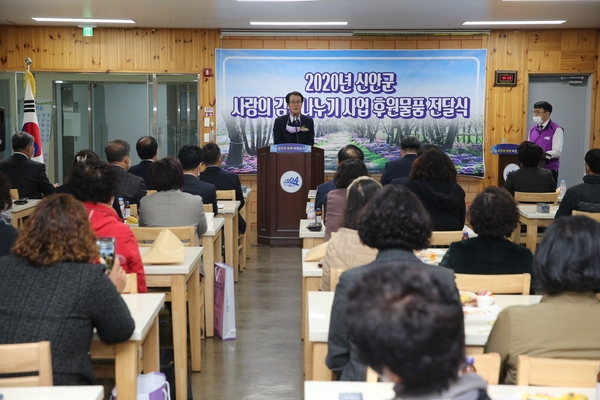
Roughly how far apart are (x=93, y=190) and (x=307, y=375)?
56.9 inches

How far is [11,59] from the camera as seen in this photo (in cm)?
1119

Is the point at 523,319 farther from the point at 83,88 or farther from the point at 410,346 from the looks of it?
the point at 83,88

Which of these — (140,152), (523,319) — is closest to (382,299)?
(523,319)

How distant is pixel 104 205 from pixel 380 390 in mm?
2165

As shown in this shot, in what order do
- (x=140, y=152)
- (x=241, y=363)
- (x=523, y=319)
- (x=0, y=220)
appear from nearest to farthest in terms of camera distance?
(x=523, y=319) → (x=0, y=220) → (x=241, y=363) → (x=140, y=152)

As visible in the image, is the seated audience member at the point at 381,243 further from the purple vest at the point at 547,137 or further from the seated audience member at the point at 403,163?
the purple vest at the point at 547,137

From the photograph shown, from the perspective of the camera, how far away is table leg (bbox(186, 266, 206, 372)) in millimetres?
4652

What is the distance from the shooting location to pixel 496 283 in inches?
134

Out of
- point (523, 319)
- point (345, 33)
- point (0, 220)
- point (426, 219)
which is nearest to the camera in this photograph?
point (523, 319)

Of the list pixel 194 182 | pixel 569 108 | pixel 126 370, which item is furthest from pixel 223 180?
pixel 569 108

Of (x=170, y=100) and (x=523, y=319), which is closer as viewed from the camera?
(x=523, y=319)

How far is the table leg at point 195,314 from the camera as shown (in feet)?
15.3

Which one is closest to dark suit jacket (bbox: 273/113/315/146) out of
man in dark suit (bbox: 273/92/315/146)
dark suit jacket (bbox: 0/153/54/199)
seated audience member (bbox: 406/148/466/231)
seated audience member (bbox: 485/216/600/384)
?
man in dark suit (bbox: 273/92/315/146)

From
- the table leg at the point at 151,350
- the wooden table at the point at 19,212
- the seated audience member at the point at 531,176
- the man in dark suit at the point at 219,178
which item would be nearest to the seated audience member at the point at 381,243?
the table leg at the point at 151,350
